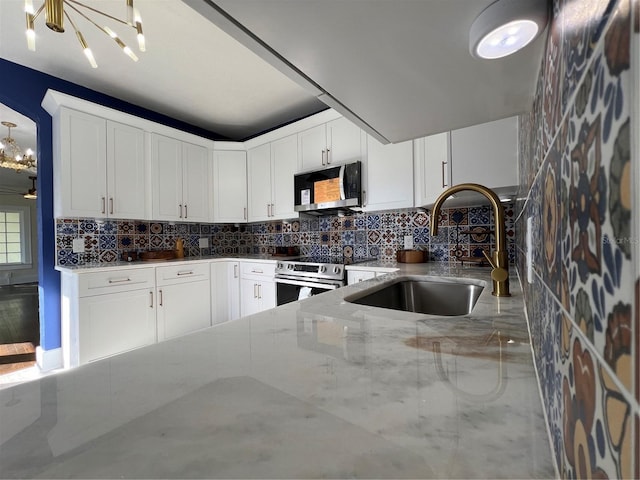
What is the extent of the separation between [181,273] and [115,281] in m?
0.55

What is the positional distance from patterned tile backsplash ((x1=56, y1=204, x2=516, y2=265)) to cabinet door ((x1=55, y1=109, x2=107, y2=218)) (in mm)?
313

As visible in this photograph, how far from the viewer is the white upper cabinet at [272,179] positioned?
3.07 meters

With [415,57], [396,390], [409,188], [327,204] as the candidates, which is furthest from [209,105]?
[396,390]

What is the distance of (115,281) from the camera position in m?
2.31

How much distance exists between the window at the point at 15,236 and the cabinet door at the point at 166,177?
747 cm

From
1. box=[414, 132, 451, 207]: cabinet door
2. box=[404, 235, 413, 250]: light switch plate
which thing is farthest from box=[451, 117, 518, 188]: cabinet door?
box=[404, 235, 413, 250]: light switch plate

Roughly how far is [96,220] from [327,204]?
2.15m

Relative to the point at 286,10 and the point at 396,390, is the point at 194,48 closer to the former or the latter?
the point at 286,10

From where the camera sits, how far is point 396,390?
0.39m

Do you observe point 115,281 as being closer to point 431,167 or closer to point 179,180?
point 179,180

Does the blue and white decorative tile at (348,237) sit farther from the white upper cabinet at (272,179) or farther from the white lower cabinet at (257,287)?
the white lower cabinet at (257,287)

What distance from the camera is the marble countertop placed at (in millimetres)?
269

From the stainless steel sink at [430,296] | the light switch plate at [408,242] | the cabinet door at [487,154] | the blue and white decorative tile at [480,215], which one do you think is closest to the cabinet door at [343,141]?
the light switch plate at [408,242]

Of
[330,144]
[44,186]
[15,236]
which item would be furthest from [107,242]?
[15,236]
